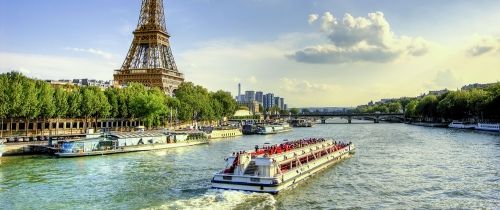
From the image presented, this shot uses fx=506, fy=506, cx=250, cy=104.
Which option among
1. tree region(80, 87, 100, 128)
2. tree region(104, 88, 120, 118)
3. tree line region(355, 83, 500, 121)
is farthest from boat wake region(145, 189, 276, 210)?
tree line region(355, 83, 500, 121)

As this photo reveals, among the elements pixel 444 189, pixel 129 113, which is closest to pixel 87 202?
pixel 444 189

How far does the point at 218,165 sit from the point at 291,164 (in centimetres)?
1111

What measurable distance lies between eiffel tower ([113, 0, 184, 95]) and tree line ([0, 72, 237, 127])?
9982mm

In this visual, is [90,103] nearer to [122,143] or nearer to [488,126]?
[122,143]

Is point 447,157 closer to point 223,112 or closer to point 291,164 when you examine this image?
point 291,164

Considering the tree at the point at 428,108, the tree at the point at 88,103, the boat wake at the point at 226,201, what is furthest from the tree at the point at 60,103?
the tree at the point at 428,108

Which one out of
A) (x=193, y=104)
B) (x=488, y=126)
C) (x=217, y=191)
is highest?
(x=193, y=104)

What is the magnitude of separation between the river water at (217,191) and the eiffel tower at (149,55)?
7534 cm

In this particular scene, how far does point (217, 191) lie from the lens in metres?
29.7

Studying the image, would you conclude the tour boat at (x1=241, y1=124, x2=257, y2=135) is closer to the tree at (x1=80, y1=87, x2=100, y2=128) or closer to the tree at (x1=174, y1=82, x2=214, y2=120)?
the tree at (x1=174, y1=82, x2=214, y2=120)

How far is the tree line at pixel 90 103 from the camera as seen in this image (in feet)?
198

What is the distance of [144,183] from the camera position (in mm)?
33875

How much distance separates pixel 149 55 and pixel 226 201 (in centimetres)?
10378

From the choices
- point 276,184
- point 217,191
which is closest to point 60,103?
point 217,191
